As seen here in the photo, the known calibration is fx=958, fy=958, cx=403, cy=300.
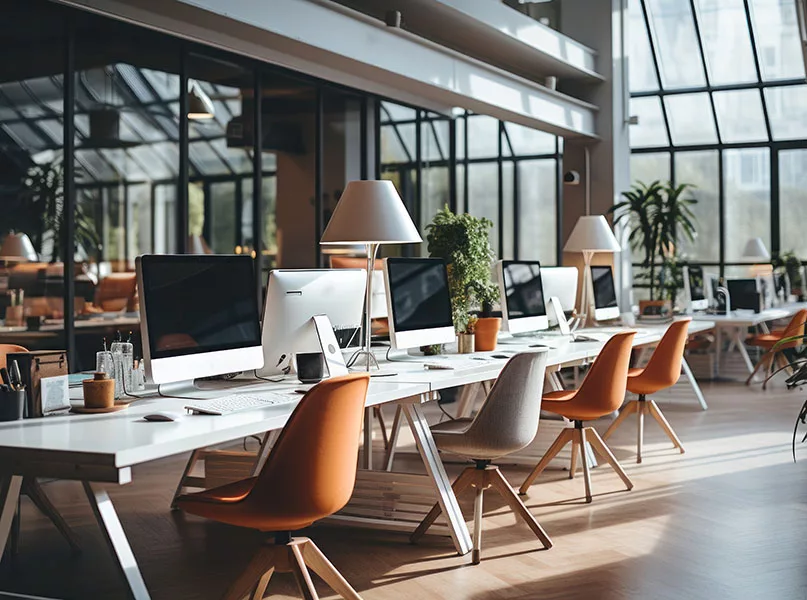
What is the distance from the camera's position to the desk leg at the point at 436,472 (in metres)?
4.18

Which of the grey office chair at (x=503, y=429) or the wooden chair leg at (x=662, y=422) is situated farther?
the wooden chair leg at (x=662, y=422)

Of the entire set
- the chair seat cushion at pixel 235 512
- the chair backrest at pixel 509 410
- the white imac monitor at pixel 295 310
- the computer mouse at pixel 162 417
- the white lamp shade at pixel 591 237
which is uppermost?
the white lamp shade at pixel 591 237

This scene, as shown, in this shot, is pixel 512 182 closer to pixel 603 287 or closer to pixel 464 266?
pixel 603 287

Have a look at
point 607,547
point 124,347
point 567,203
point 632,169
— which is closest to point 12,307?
point 124,347

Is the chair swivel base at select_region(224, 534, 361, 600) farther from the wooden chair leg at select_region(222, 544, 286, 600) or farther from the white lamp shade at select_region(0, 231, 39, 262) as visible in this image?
the white lamp shade at select_region(0, 231, 39, 262)

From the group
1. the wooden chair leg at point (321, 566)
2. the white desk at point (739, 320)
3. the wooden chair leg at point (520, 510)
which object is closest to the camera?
the wooden chair leg at point (321, 566)

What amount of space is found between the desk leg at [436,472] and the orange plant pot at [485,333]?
1431mm

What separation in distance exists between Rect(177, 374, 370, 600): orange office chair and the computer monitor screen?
8.70 metres

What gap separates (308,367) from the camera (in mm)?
4043

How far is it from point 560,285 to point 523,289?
863 millimetres

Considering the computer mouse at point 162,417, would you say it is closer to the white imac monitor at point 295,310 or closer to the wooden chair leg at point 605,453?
the white imac monitor at point 295,310

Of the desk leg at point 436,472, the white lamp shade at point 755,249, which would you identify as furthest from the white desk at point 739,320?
the desk leg at point 436,472

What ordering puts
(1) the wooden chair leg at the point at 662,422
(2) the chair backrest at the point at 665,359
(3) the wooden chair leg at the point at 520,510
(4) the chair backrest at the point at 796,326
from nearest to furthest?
(3) the wooden chair leg at the point at 520,510, (2) the chair backrest at the point at 665,359, (1) the wooden chair leg at the point at 662,422, (4) the chair backrest at the point at 796,326

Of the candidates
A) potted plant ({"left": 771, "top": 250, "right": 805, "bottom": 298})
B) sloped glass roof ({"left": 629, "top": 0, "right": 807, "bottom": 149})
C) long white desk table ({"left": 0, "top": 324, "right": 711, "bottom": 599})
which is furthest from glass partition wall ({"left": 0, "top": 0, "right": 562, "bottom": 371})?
potted plant ({"left": 771, "top": 250, "right": 805, "bottom": 298})
